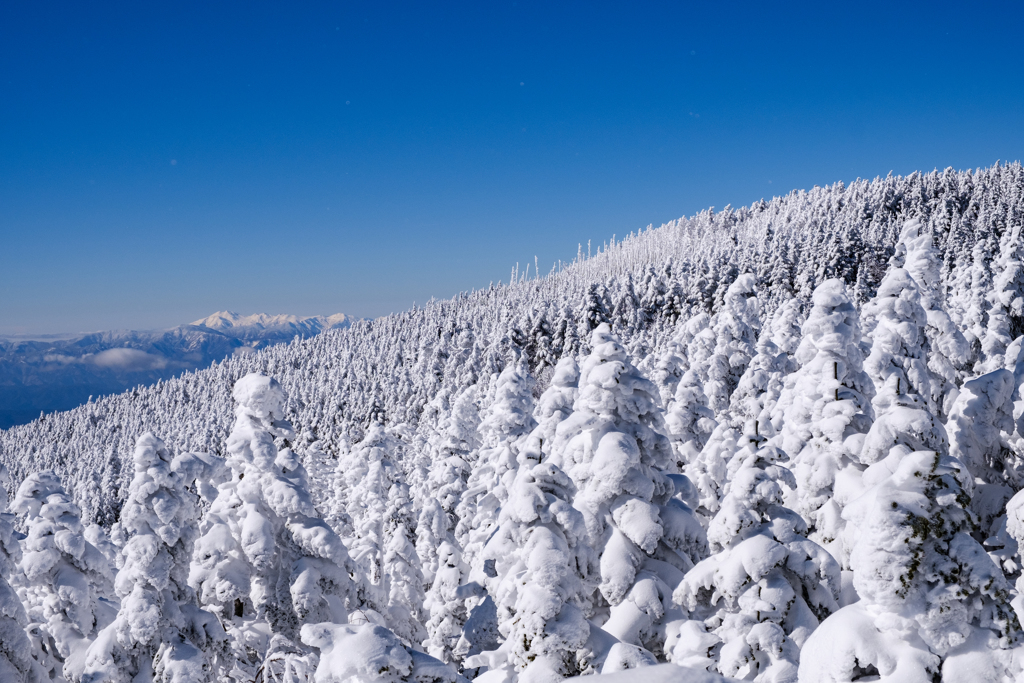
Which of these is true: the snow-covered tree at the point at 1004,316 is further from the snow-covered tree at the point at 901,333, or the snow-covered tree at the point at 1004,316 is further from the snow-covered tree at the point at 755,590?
the snow-covered tree at the point at 755,590

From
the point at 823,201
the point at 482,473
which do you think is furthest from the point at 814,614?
the point at 823,201

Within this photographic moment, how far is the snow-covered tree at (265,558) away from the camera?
1345 cm

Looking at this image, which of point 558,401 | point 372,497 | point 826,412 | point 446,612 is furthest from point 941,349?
point 372,497

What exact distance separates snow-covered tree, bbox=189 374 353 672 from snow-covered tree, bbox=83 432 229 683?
1.53m

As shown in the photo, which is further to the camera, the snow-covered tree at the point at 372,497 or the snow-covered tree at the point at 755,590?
the snow-covered tree at the point at 372,497

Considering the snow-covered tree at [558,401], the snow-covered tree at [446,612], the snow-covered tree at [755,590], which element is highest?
the snow-covered tree at [558,401]

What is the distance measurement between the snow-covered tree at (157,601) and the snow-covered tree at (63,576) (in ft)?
11.8

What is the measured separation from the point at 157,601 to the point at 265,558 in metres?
2.48

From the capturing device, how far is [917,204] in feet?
485

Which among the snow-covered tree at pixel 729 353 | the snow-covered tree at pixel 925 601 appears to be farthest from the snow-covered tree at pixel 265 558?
the snow-covered tree at pixel 729 353

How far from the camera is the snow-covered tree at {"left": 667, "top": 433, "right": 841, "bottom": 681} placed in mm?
8672

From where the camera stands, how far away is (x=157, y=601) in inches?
445

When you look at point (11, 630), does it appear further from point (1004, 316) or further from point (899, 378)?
point (1004, 316)

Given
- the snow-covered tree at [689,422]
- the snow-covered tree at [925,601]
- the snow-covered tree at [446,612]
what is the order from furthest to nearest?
the snow-covered tree at [689,422] < the snow-covered tree at [446,612] < the snow-covered tree at [925,601]
